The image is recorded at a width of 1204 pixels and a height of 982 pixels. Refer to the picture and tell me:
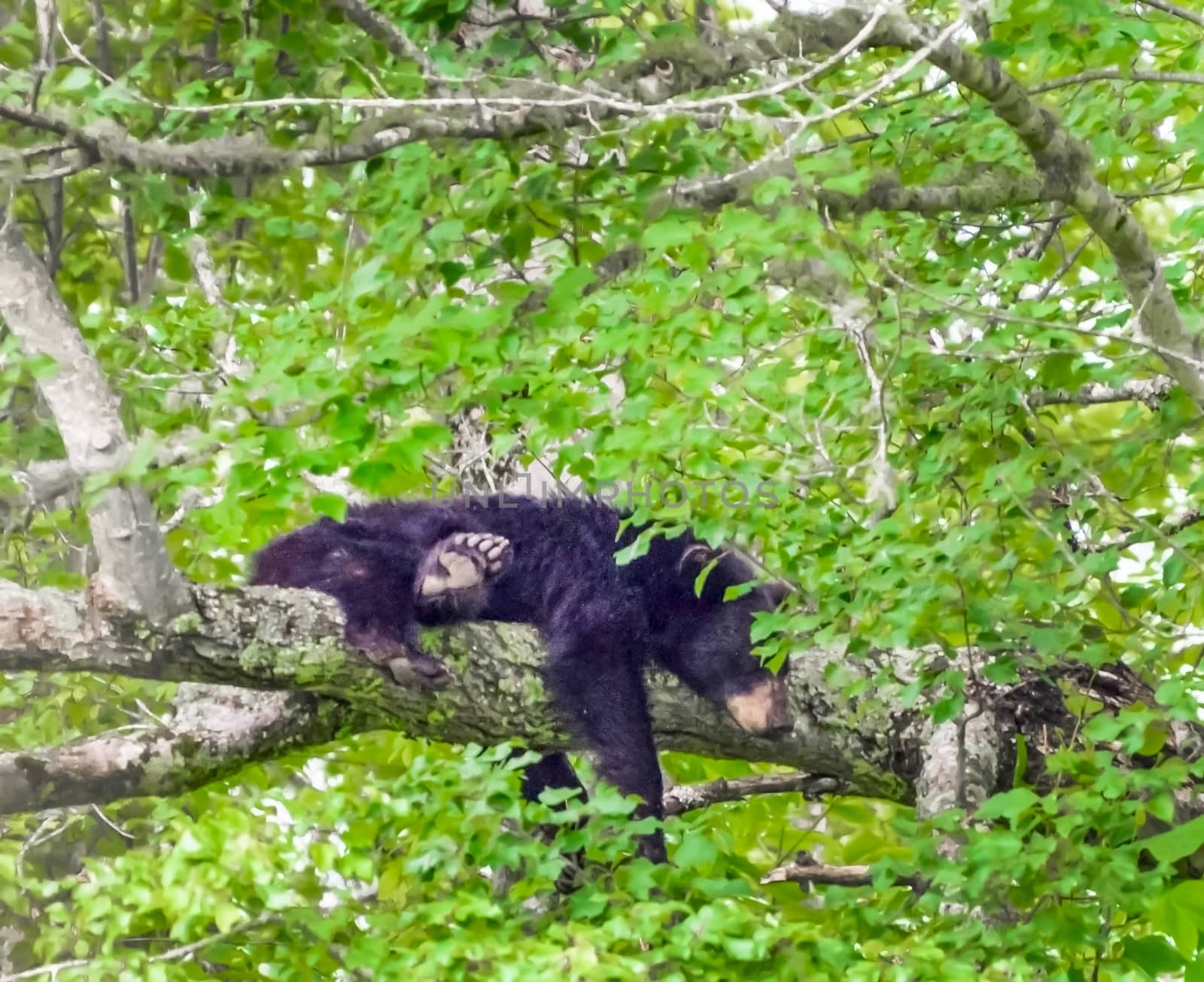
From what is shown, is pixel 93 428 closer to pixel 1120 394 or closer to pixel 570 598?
pixel 570 598

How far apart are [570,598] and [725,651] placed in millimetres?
334

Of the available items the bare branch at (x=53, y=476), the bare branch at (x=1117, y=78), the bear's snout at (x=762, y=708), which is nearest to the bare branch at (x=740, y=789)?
the bear's snout at (x=762, y=708)

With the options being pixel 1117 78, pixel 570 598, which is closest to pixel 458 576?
pixel 570 598

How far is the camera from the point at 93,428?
2246 mm

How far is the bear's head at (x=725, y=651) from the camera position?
8.56ft

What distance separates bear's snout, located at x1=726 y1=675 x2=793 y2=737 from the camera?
2.60m

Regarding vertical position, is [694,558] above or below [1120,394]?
below

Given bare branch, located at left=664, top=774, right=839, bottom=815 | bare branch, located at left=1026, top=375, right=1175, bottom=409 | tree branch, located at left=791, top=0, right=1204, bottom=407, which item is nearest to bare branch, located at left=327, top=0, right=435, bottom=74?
tree branch, located at left=791, top=0, right=1204, bottom=407

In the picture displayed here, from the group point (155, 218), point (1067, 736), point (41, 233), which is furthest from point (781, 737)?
point (41, 233)

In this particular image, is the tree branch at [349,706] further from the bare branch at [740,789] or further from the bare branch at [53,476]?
the bare branch at [53,476]

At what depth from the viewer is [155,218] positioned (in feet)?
9.41

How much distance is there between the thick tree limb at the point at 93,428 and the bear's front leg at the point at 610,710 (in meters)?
0.74

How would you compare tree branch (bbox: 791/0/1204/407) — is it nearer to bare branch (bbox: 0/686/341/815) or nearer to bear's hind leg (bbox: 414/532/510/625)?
bear's hind leg (bbox: 414/532/510/625)

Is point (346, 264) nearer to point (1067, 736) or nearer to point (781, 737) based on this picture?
point (781, 737)
